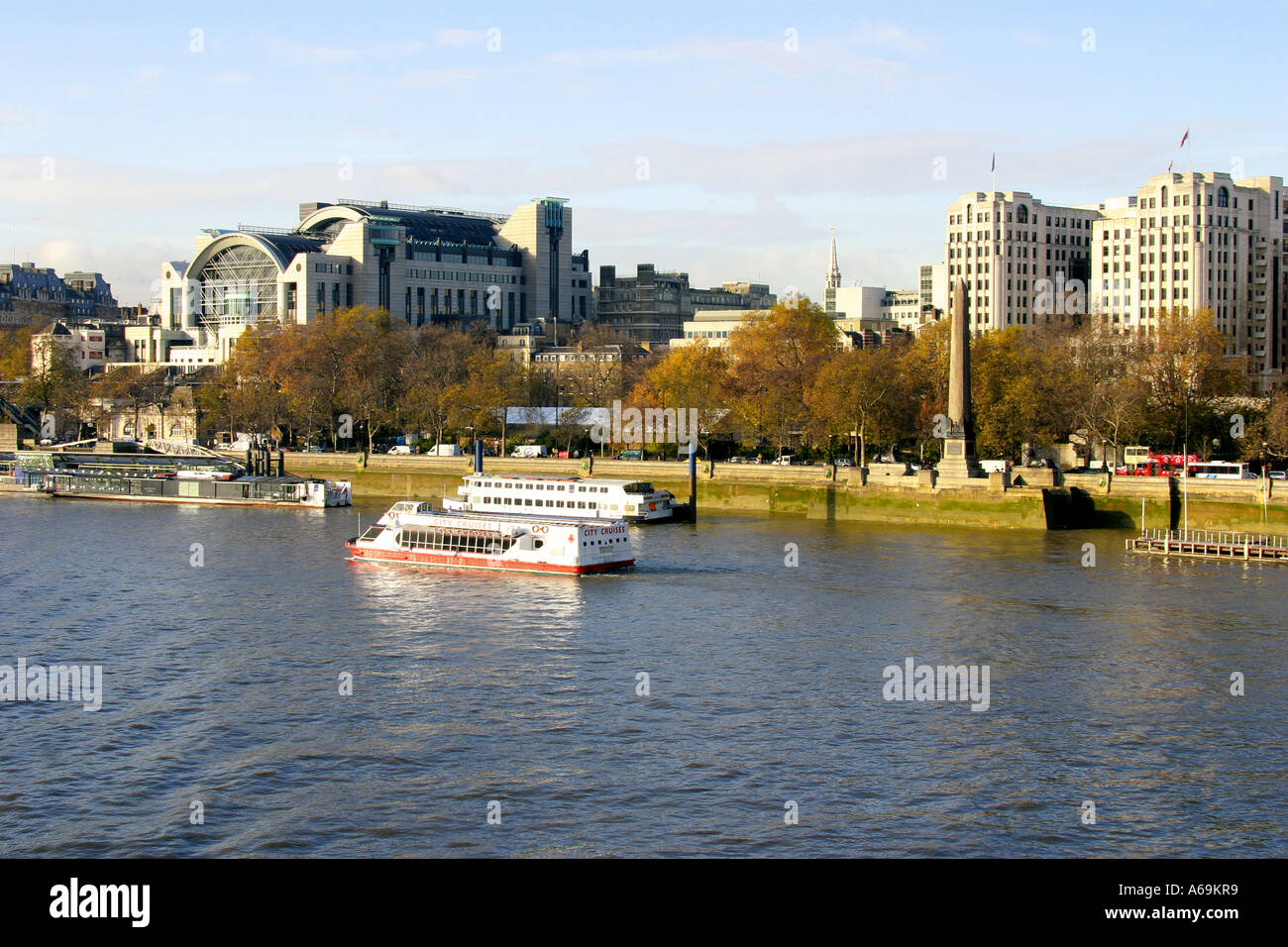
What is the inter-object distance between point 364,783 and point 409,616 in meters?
18.7

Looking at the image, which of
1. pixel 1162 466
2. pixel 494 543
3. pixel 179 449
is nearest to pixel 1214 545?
pixel 1162 466

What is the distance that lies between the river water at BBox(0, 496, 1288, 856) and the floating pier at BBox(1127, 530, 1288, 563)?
10.7 feet

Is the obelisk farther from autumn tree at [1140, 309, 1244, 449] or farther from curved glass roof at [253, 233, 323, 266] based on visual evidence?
curved glass roof at [253, 233, 323, 266]

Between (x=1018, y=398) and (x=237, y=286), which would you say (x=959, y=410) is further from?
(x=237, y=286)

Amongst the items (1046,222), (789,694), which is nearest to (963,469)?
(789,694)

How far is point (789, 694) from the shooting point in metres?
32.8

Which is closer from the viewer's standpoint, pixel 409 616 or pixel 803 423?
pixel 409 616

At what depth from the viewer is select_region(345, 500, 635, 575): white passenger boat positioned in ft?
177

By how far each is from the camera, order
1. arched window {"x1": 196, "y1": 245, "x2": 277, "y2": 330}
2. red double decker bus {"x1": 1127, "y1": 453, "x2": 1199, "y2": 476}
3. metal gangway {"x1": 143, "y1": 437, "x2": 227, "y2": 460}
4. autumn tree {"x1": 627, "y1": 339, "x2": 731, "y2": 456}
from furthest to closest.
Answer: arched window {"x1": 196, "y1": 245, "x2": 277, "y2": 330}
metal gangway {"x1": 143, "y1": 437, "x2": 227, "y2": 460}
autumn tree {"x1": 627, "y1": 339, "x2": 731, "y2": 456}
red double decker bus {"x1": 1127, "y1": 453, "x2": 1199, "y2": 476}

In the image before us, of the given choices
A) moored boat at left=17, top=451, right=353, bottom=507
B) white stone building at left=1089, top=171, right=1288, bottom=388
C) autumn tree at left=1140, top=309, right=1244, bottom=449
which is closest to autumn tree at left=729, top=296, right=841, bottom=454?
autumn tree at left=1140, top=309, right=1244, bottom=449

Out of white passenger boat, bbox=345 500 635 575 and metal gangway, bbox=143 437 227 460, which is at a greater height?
metal gangway, bbox=143 437 227 460

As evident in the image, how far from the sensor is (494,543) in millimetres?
55469

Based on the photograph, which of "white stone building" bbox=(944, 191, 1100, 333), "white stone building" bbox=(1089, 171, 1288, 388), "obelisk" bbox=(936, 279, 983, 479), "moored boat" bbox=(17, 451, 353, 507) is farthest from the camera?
"white stone building" bbox=(944, 191, 1100, 333)
